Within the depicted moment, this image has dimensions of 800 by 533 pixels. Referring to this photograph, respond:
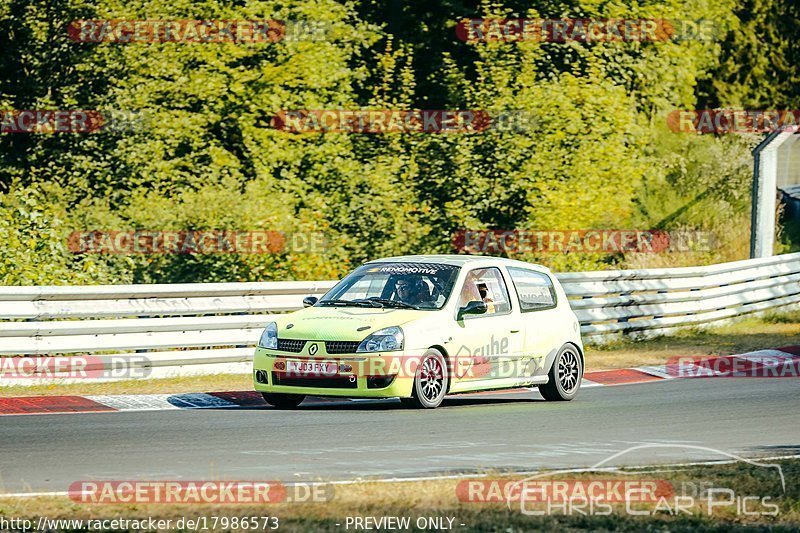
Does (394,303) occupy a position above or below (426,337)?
above

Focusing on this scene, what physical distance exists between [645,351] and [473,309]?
722 centimetres

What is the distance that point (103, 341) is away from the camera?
48.6 feet

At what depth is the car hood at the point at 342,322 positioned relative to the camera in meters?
12.5

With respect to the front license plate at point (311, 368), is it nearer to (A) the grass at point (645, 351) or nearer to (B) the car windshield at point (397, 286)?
(B) the car windshield at point (397, 286)

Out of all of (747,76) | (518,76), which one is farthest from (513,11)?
(747,76)

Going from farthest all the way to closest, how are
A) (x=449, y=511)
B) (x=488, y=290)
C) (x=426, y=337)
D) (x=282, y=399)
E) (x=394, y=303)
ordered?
(x=488, y=290)
(x=394, y=303)
(x=282, y=399)
(x=426, y=337)
(x=449, y=511)

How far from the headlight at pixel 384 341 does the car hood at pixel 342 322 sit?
65mm

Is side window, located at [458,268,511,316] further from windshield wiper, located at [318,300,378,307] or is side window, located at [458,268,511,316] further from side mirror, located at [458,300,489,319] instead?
windshield wiper, located at [318,300,378,307]

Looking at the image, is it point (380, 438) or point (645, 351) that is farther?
point (645, 351)

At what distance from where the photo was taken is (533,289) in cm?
1454

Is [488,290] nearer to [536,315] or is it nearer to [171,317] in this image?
[536,315]

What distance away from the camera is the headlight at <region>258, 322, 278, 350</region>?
12827 mm

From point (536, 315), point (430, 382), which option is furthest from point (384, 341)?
point (536, 315)

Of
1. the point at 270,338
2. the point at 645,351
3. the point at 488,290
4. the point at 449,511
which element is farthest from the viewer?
the point at 645,351
